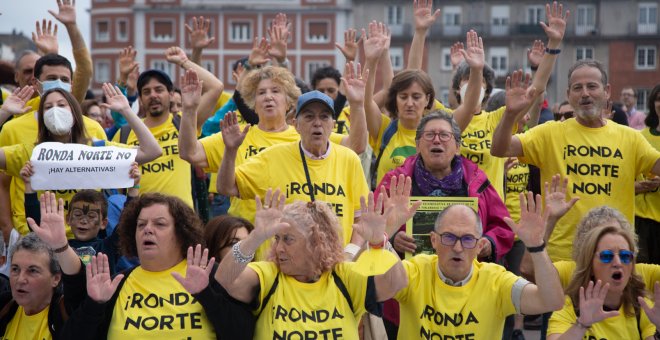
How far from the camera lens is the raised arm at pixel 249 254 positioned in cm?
490

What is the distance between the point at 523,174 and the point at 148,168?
3476mm

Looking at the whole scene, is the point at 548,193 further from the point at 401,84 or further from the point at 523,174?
the point at 523,174

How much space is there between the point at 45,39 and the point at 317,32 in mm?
59959

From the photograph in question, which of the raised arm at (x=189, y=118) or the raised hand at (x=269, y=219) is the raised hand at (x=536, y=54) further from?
the raised hand at (x=269, y=219)

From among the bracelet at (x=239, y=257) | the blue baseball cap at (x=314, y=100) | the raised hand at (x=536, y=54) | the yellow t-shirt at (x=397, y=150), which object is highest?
the raised hand at (x=536, y=54)

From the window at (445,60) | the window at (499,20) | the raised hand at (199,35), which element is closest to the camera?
the raised hand at (199,35)

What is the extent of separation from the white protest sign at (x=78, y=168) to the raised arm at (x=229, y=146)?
0.79 metres

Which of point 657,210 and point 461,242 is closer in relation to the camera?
point 461,242

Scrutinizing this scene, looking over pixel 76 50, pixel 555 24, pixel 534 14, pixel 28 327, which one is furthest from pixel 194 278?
pixel 534 14

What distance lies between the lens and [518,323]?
7.94m

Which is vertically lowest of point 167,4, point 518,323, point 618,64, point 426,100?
point 518,323

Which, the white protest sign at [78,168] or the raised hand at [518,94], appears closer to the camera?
the white protest sign at [78,168]

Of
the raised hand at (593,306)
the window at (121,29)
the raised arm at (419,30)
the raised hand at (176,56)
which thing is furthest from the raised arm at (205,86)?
the window at (121,29)

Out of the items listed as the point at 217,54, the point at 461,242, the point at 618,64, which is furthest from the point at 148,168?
the point at 217,54
